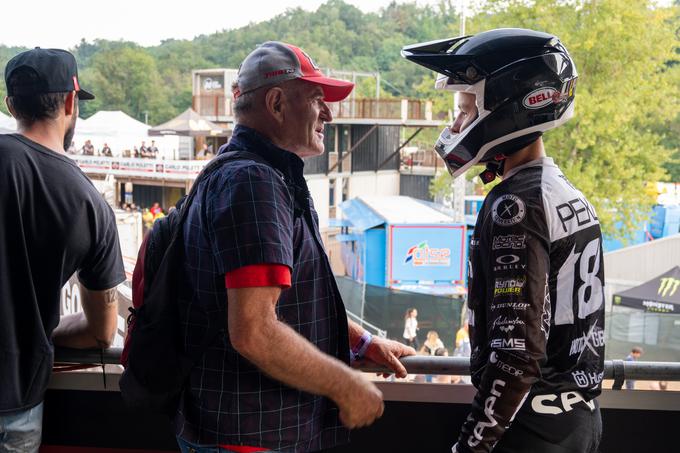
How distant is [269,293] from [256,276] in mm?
30

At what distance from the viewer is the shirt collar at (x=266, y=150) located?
1.11 meters

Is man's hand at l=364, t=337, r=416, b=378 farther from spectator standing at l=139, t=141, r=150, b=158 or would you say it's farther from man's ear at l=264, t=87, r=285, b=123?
spectator standing at l=139, t=141, r=150, b=158

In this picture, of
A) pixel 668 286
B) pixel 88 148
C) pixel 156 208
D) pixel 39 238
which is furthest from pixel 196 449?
pixel 88 148

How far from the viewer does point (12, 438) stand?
137 cm

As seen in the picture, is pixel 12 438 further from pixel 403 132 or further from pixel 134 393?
pixel 403 132

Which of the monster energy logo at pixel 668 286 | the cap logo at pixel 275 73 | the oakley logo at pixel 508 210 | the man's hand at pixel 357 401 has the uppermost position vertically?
the cap logo at pixel 275 73

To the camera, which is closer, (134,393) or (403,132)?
(134,393)

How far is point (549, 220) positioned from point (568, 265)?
7 cm

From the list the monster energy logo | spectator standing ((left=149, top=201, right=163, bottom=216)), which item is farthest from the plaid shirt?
spectator standing ((left=149, top=201, right=163, bottom=216))

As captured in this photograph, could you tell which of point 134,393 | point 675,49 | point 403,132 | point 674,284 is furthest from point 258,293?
point 403,132

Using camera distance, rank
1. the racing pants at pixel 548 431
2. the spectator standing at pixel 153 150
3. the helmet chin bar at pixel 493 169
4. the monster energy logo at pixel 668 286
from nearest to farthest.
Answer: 1. the racing pants at pixel 548 431
2. the helmet chin bar at pixel 493 169
3. the monster energy logo at pixel 668 286
4. the spectator standing at pixel 153 150

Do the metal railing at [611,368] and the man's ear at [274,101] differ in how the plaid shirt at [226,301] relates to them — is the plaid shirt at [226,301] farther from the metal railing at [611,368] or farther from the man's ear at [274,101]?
the metal railing at [611,368]

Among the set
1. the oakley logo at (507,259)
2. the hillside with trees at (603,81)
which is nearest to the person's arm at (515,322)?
the oakley logo at (507,259)

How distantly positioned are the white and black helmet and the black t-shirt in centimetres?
71
